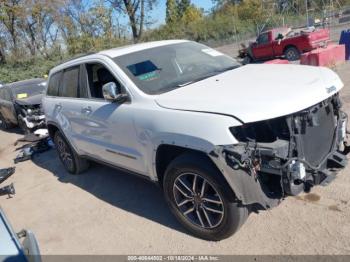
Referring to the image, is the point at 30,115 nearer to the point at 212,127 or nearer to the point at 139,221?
the point at 139,221

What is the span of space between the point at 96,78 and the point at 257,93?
2.39 metres

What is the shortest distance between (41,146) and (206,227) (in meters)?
6.01

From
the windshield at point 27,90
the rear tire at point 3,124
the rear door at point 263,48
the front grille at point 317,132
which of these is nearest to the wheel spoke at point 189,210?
the front grille at point 317,132

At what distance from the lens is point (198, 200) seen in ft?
12.1

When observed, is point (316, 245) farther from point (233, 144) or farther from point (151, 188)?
point (151, 188)

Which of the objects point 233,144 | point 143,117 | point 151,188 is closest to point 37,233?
point 151,188

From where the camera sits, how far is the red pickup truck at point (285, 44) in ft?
55.9

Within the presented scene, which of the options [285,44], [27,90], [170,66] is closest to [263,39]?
[285,44]

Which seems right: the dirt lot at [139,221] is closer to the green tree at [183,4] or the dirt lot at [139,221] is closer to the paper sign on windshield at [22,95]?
the paper sign on windshield at [22,95]

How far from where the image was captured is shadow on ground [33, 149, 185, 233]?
449cm

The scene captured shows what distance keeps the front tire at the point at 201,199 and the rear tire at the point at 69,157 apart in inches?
106

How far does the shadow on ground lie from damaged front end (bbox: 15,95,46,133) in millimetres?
3336

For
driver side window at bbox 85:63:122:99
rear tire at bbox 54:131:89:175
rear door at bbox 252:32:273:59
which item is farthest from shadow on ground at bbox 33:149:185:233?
rear door at bbox 252:32:273:59

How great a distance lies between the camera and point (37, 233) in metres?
4.68
